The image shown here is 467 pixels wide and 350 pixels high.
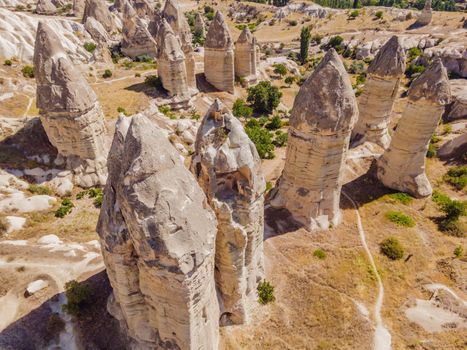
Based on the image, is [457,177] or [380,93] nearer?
[457,177]

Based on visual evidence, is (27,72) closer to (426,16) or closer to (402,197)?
(402,197)

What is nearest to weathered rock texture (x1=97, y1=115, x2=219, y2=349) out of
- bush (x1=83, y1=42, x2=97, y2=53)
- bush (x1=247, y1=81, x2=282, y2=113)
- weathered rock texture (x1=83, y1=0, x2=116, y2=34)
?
bush (x1=247, y1=81, x2=282, y2=113)

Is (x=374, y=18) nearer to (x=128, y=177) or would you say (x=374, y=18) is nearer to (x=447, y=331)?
(x=447, y=331)

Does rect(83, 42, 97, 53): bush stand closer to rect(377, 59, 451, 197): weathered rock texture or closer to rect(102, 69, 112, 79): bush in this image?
rect(102, 69, 112, 79): bush

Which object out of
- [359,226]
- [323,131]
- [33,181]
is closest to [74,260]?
[33,181]

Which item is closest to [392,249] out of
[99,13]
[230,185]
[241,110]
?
[230,185]

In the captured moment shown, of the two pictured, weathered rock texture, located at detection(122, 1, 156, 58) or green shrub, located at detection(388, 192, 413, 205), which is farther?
weathered rock texture, located at detection(122, 1, 156, 58)

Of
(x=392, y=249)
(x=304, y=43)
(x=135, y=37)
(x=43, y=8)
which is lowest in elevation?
(x=392, y=249)
